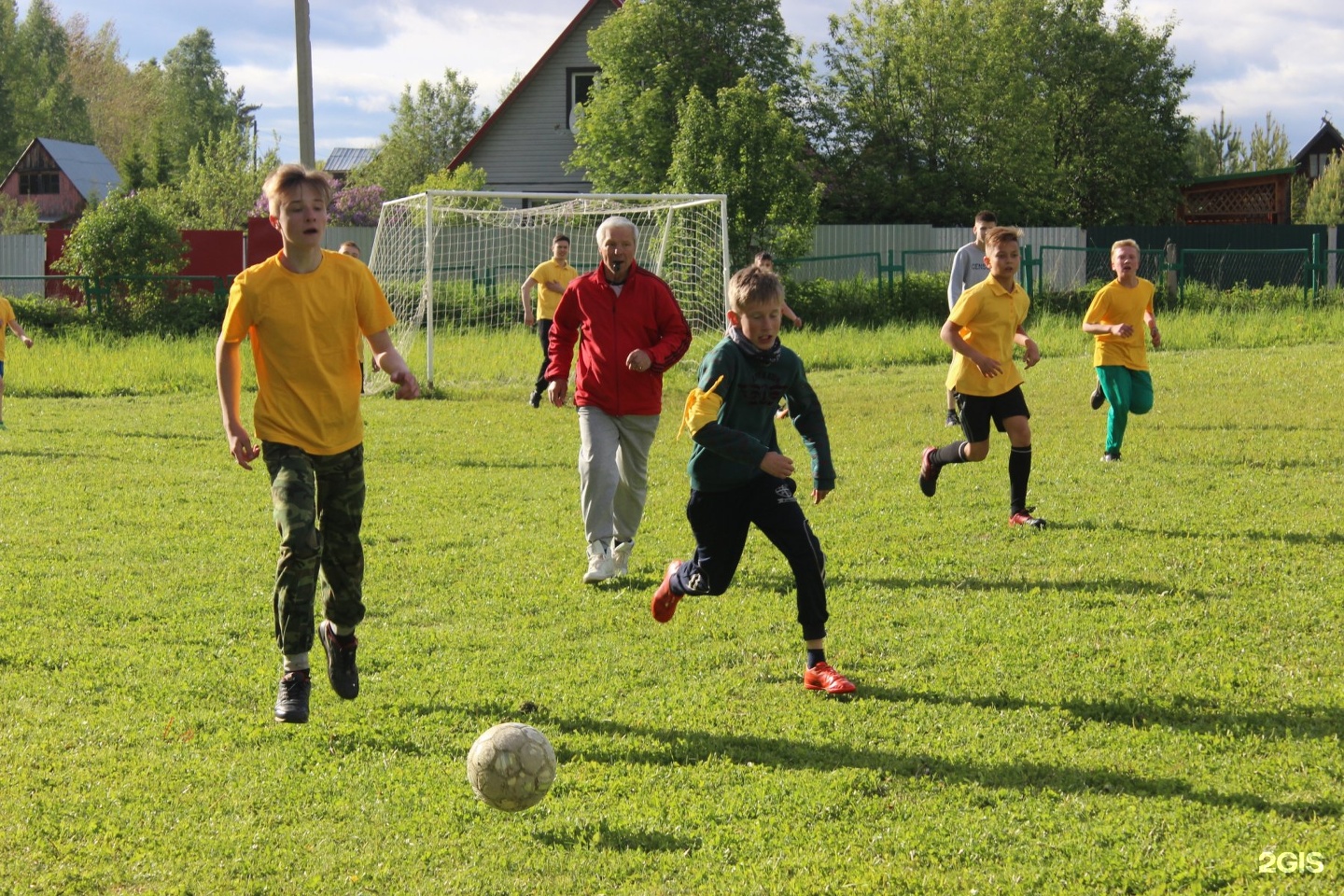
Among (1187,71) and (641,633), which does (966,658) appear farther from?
(1187,71)

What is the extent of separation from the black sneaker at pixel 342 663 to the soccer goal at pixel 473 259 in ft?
38.8

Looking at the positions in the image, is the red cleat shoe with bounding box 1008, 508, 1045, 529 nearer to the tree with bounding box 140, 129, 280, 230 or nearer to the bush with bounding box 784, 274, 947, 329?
the bush with bounding box 784, 274, 947, 329

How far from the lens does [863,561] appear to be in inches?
316

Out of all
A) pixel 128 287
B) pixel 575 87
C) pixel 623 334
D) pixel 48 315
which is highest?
pixel 575 87

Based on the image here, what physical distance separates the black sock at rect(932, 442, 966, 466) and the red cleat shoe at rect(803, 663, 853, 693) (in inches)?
156

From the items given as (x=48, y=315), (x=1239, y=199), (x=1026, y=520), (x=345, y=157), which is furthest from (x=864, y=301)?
(x=345, y=157)

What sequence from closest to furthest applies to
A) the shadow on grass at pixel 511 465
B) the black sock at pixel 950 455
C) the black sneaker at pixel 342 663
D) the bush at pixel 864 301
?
1. the black sneaker at pixel 342 663
2. the black sock at pixel 950 455
3. the shadow on grass at pixel 511 465
4. the bush at pixel 864 301

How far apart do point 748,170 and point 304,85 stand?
12.4m

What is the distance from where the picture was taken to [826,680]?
555 centimetres

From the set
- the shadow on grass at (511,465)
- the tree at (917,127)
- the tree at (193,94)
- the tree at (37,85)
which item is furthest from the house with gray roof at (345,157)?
the shadow on grass at (511,465)

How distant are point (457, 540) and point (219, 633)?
97.9 inches

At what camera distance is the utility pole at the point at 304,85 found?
15.9 metres

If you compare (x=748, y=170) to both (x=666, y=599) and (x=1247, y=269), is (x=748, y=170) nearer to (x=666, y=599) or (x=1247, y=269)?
(x=1247, y=269)

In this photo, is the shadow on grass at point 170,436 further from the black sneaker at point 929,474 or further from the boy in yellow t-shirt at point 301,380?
the boy in yellow t-shirt at point 301,380
